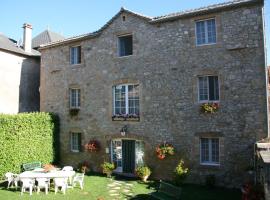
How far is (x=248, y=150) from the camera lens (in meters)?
13.8

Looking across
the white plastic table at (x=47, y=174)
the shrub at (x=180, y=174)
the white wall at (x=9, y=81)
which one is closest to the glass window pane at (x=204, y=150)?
the shrub at (x=180, y=174)

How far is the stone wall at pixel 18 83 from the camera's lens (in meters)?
21.0

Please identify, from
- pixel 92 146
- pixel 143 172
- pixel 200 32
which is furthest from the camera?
pixel 92 146

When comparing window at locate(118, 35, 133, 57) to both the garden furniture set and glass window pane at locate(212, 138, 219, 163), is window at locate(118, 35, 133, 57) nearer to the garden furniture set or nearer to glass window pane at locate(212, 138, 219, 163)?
glass window pane at locate(212, 138, 219, 163)

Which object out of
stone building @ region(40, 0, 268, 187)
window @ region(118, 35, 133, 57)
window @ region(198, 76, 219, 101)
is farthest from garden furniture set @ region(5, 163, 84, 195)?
window @ region(118, 35, 133, 57)

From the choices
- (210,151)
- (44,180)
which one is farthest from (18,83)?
(210,151)

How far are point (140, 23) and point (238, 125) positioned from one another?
7673 millimetres

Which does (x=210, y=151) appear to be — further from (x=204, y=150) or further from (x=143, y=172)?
(x=143, y=172)

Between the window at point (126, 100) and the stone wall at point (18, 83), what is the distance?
27.1 ft

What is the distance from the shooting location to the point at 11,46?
22.1 metres

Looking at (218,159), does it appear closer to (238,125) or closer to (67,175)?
(238,125)

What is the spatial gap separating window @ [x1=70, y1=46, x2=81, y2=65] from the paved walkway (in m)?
8.34

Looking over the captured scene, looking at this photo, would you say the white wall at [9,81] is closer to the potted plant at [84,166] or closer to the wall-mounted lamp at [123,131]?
the potted plant at [84,166]

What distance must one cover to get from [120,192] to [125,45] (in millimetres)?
8509
